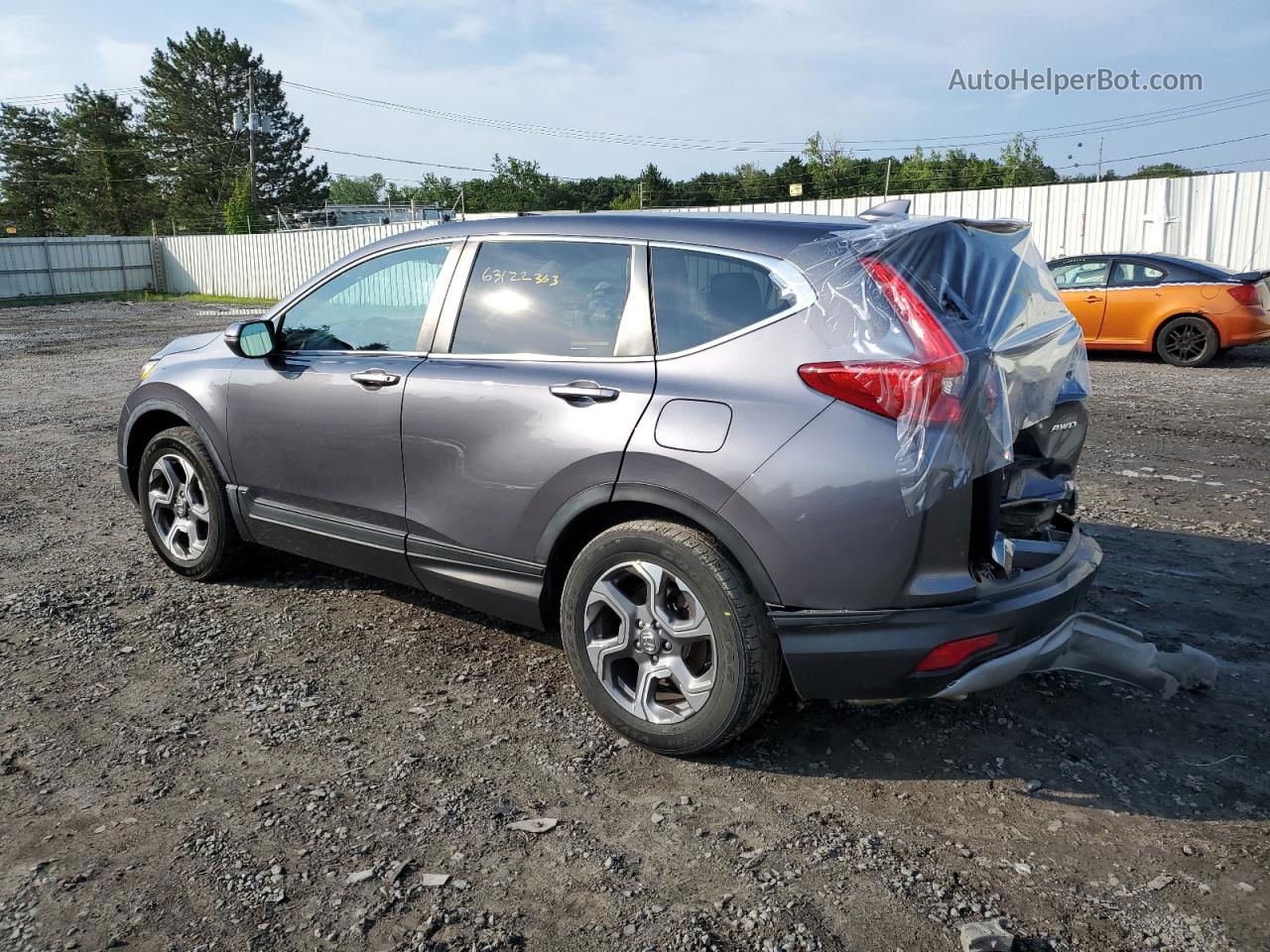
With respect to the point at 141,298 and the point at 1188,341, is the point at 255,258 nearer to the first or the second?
the point at 141,298

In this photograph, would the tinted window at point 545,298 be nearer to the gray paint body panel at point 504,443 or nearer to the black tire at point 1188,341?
the gray paint body panel at point 504,443

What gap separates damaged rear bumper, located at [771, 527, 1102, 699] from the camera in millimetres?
2924

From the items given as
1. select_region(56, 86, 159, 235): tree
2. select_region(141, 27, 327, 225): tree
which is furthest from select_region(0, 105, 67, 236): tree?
select_region(141, 27, 327, 225): tree

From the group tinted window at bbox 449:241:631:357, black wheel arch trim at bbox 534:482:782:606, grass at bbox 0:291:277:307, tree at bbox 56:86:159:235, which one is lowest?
grass at bbox 0:291:277:307

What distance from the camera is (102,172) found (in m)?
69.4

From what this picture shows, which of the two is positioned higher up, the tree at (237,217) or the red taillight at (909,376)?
the tree at (237,217)

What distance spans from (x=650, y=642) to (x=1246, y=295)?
11.7 m

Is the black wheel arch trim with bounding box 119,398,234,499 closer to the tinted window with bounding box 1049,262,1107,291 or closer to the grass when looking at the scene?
the tinted window with bounding box 1049,262,1107,291

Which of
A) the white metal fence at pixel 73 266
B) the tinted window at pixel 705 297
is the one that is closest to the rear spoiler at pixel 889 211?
the tinted window at pixel 705 297

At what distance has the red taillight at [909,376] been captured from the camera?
286cm

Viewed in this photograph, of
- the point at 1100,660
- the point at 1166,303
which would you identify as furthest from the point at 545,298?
the point at 1166,303

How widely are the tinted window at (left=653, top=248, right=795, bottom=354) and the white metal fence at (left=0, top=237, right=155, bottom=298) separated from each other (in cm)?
4080

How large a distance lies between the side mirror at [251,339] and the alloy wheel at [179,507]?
815 millimetres

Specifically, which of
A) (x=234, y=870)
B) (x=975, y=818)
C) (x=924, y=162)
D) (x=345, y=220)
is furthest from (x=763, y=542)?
(x=924, y=162)
